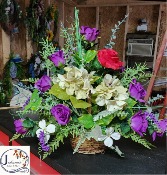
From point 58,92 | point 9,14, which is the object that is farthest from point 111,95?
point 9,14

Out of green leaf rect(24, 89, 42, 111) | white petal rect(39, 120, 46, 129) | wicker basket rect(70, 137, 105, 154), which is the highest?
green leaf rect(24, 89, 42, 111)

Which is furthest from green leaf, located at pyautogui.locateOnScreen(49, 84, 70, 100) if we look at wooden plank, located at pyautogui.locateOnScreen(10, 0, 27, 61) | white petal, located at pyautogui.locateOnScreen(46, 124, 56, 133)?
wooden plank, located at pyautogui.locateOnScreen(10, 0, 27, 61)

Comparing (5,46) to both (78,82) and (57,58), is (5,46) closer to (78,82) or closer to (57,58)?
(57,58)

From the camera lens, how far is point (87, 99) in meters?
1.08

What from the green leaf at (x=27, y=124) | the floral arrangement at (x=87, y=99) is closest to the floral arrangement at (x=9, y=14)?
the floral arrangement at (x=87, y=99)

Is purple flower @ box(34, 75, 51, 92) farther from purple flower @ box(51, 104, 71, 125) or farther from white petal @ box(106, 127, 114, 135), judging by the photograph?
white petal @ box(106, 127, 114, 135)

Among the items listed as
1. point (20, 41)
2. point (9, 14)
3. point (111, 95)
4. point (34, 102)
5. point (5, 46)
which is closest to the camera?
point (111, 95)

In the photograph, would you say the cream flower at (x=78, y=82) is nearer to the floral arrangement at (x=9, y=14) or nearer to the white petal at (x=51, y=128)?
the white petal at (x=51, y=128)

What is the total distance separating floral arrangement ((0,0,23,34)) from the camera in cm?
317

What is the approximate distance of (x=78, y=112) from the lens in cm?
112

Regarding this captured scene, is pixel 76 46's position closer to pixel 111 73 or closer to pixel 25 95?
pixel 111 73

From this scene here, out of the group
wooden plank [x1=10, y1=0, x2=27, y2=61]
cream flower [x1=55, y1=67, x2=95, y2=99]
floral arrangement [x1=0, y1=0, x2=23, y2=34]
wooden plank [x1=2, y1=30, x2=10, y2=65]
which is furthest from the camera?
wooden plank [x1=10, y1=0, x2=27, y2=61]

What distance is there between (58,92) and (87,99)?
0.36ft

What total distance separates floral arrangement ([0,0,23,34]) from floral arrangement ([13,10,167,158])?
7.30ft
